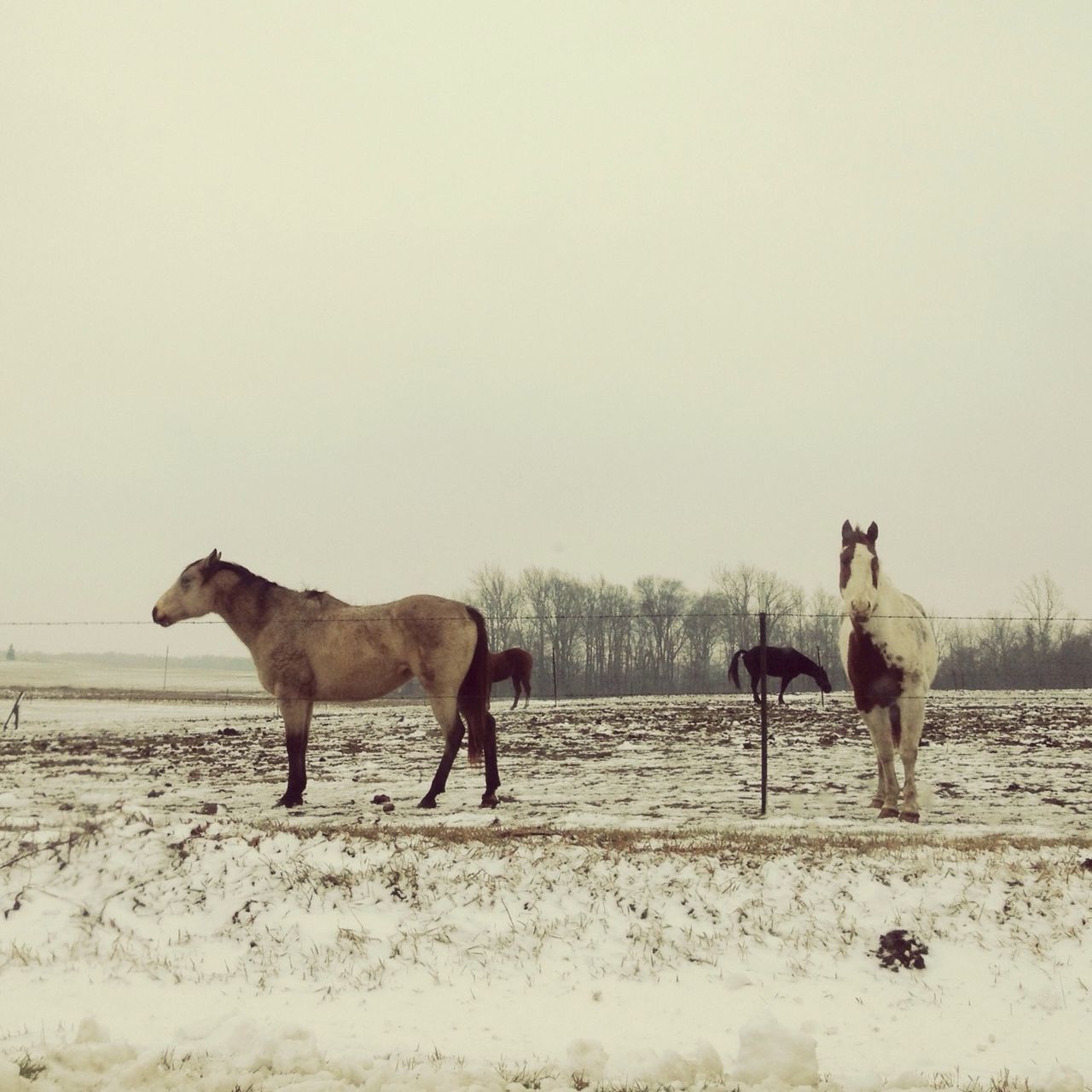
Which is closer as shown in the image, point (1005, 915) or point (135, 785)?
point (1005, 915)

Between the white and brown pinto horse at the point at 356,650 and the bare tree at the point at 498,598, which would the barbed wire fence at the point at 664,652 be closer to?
the bare tree at the point at 498,598

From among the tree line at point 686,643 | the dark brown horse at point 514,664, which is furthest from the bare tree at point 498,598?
the dark brown horse at point 514,664

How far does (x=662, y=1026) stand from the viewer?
4055mm

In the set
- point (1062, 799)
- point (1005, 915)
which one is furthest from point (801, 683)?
point (1005, 915)

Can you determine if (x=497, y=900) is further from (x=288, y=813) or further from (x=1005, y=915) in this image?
(x=288, y=813)

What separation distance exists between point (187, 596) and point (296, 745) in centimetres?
240


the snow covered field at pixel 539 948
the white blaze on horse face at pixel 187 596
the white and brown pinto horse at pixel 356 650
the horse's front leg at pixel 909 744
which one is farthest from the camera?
the white blaze on horse face at pixel 187 596

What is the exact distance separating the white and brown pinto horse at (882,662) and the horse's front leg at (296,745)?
6.10 m

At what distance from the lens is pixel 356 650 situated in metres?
10.3

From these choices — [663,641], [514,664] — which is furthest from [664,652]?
[514,664]

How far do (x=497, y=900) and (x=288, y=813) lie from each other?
13.7 feet

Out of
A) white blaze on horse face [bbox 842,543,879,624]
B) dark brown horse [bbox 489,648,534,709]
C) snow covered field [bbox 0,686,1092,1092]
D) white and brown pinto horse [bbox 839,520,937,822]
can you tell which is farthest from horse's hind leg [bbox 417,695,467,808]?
dark brown horse [bbox 489,648,534,709]

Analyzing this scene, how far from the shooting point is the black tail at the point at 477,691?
1015cm

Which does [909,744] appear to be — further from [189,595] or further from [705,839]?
[189,595]
